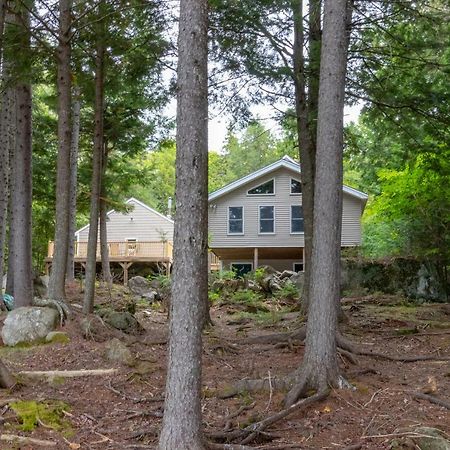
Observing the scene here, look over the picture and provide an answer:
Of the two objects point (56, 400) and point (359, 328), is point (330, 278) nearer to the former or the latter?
point (56, 400)

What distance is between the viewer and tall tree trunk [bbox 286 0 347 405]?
550 centimetres

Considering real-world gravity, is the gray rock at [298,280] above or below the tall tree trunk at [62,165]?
below

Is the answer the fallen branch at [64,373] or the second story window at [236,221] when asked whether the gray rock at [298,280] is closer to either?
the second story window at [236,221]

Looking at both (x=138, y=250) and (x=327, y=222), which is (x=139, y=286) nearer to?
(x=138, y=250)

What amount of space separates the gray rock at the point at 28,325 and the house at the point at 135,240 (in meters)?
13.7

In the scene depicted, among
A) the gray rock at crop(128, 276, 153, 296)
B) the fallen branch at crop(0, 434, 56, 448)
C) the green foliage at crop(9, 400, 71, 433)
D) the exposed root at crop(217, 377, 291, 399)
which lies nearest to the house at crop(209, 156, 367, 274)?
the gray rock at crop(128, 276, 153, 296)

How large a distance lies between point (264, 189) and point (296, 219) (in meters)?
2.13

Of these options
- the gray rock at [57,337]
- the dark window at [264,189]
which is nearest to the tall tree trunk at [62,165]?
the gray rock at [57,337]

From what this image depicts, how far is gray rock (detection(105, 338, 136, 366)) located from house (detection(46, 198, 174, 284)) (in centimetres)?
1459

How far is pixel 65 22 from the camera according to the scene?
28.5 feet

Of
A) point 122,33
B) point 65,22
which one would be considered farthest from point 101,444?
point 122,33

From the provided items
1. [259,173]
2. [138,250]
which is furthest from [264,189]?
[138,250]

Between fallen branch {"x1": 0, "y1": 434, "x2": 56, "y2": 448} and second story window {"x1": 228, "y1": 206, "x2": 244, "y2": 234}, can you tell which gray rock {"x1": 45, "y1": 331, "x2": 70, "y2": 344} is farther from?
second story window {"x1": 228, "y1": 206, "x2": 244, "y2": 234}

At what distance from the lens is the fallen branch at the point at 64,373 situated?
6.13 m
